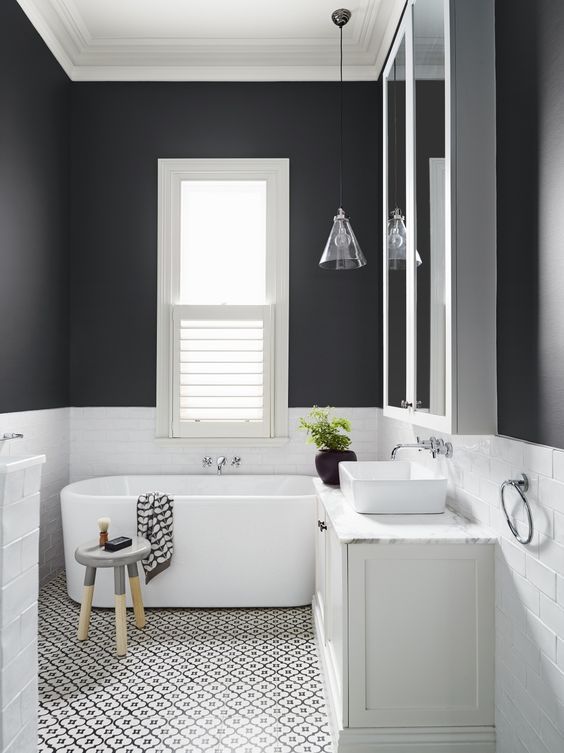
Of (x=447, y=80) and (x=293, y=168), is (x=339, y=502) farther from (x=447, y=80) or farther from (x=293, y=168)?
(x=293, y=168)

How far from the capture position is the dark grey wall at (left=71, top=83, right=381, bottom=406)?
404 cm

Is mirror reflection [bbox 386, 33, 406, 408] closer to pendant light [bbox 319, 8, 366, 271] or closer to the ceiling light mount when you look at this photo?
pendant light [bbox 319, 8, 366, 271]

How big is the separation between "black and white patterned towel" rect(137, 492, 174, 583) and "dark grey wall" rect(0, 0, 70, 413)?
967mm

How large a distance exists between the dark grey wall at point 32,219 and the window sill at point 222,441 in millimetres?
848

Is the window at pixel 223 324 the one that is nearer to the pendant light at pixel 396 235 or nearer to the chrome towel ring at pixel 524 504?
the pendant light at pixel 396 235

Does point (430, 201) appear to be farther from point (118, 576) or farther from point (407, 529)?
point (118, 576)

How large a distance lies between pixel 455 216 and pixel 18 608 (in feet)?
6.30

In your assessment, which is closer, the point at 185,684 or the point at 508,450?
the point at 508,450

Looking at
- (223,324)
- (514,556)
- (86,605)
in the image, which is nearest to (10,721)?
(86,605)

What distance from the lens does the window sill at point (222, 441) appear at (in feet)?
13.1

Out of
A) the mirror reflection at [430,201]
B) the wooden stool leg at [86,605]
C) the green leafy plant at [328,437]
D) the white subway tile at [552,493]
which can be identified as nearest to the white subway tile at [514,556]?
the white subway tile at [552,493]

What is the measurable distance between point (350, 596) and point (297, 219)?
2849mm

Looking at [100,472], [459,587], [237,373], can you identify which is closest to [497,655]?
[459,587]

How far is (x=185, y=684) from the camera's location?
2473 millimetres
